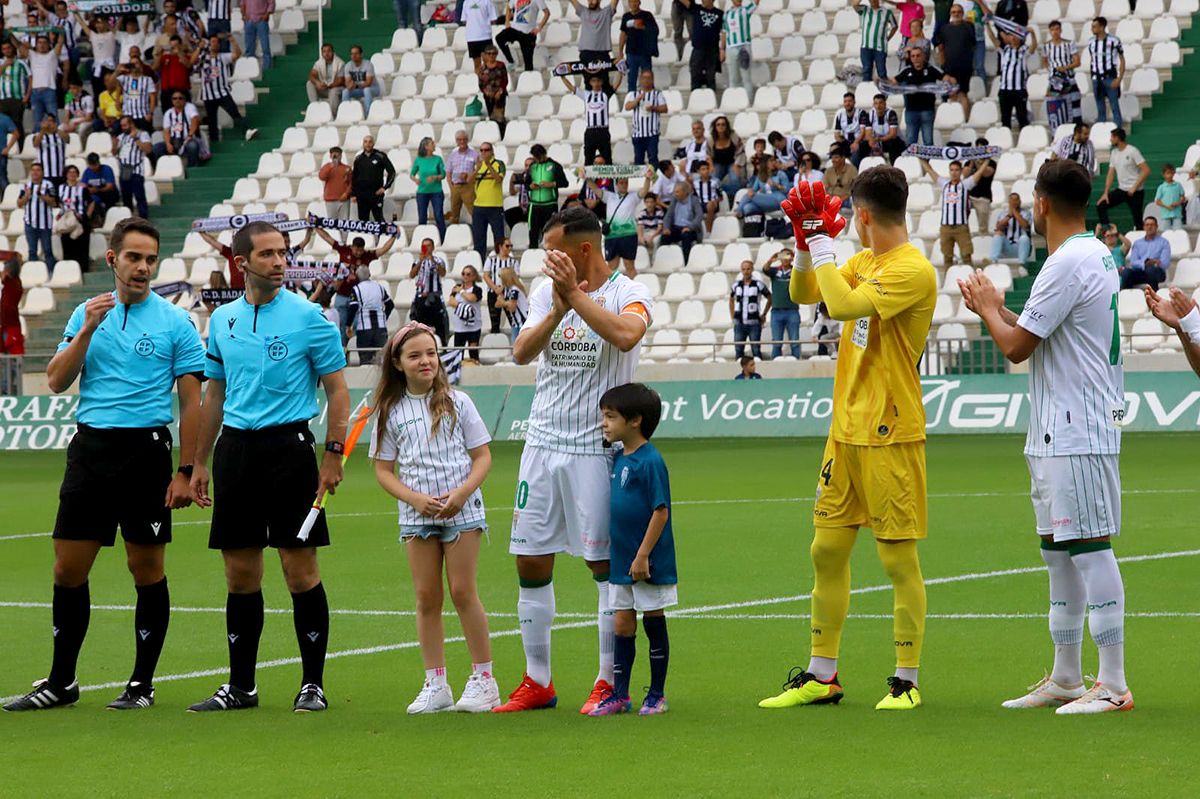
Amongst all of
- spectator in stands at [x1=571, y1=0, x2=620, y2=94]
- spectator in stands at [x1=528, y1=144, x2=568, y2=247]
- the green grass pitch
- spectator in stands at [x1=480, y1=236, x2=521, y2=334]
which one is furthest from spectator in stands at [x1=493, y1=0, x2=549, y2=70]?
the green grass pitch

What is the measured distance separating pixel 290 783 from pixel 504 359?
2324cm

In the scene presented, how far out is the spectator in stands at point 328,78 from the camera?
37594 millimetres

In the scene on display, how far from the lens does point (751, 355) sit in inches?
1108

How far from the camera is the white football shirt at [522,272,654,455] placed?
8094mm

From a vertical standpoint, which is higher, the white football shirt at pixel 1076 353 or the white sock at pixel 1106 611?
the white football shirt at pixel 1076 353

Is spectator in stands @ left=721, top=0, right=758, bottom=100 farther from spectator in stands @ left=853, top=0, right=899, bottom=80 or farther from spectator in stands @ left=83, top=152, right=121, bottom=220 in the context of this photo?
spectator in stands @ left=83, top=152, right=121, bottom=220

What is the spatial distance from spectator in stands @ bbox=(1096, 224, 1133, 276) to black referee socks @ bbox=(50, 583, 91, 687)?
21194 mm

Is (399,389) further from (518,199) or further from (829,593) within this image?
(518,199)

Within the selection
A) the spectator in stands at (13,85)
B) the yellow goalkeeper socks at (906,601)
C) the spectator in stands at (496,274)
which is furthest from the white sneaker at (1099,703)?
the spectator in stands at (13,85)

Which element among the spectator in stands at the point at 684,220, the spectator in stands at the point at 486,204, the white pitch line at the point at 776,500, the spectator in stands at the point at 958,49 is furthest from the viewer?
the spectator in stands at the point at 486,204

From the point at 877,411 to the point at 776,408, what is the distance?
1879cm

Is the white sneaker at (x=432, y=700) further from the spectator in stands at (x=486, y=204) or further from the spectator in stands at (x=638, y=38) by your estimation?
the spectator in stands at (x=638, y=38)

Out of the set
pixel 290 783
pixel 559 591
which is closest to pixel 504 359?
pixel 559 591

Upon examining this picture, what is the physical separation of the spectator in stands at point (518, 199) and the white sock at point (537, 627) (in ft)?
79.7
